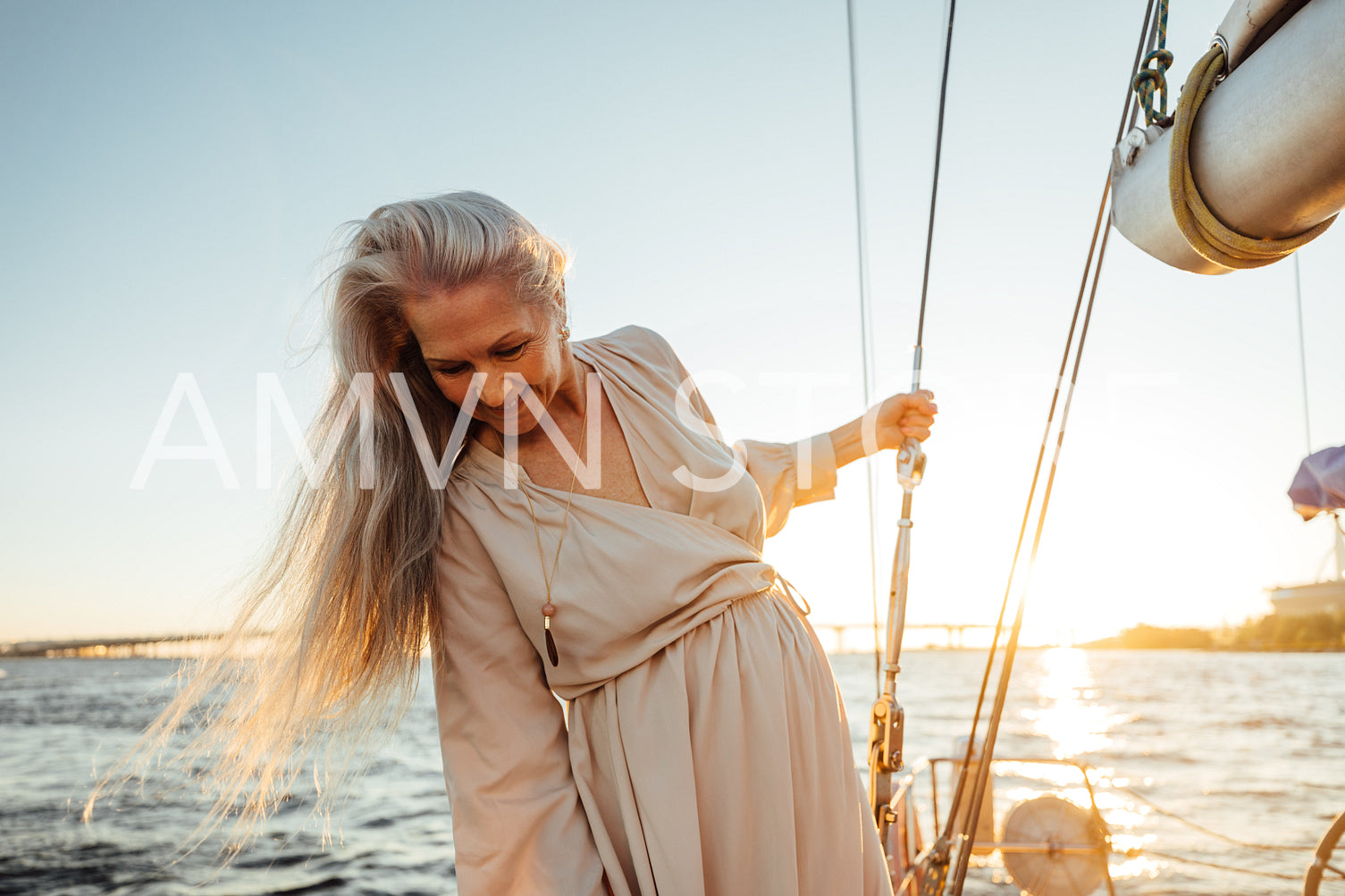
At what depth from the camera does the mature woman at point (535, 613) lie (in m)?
1.17

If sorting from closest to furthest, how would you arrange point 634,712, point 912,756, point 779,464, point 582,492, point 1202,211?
point 1202,211
point 634,712
point 582,492
point 779,464
point 912,756

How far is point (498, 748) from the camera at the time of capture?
1.18 m

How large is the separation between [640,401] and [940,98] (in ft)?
3.32

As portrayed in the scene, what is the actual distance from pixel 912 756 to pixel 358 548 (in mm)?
17326

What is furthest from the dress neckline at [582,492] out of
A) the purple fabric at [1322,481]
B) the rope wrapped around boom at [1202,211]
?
the purple fabric at [1322,481]

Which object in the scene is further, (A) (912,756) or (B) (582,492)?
(A) (912,756)

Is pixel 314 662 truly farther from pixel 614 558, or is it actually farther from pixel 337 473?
pixel 614 558

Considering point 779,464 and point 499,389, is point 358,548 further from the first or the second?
point 779,464

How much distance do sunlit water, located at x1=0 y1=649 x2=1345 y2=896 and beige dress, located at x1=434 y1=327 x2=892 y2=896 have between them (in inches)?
38.5

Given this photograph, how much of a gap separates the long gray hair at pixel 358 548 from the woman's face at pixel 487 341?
0.9 inches

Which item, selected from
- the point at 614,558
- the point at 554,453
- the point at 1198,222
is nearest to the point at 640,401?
the point at 554,453

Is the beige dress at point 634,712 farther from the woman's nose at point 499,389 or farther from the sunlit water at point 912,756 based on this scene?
the sunlit water at point 912,756

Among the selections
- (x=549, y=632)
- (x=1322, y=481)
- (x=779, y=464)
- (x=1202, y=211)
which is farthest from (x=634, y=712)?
(x=1322, y=481)

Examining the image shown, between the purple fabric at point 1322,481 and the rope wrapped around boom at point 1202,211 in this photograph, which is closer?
the rope wrapped around boom at point 1202,211
